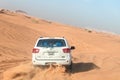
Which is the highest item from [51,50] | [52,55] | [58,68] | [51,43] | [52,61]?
[51,43]

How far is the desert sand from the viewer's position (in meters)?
17.5

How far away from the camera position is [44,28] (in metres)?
49.2

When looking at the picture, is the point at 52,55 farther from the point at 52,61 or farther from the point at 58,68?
the point at 58,68

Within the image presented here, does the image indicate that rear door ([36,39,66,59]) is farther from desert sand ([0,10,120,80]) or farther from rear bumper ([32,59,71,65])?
desert sand ([0,10,120,80])

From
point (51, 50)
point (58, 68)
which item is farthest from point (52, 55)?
point (58, 68)

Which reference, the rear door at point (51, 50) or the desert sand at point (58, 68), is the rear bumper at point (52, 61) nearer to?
the rear door at point (51, 50)

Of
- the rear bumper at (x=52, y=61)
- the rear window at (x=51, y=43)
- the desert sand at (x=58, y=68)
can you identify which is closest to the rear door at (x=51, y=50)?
the rear window at (x=51, y=43)

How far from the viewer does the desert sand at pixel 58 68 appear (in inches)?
688

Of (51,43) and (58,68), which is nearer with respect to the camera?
(58,68)

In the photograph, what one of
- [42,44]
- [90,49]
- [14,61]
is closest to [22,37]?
[90,49]

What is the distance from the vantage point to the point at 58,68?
1844 centimetres

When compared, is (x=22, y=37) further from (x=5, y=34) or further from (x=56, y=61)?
(x=56, y=61)

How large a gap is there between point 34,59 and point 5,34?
1728cm

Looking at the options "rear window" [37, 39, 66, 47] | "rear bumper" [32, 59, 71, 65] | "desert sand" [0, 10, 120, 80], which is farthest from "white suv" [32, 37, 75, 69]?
"desert sand" [0, 10, 120, 80]
